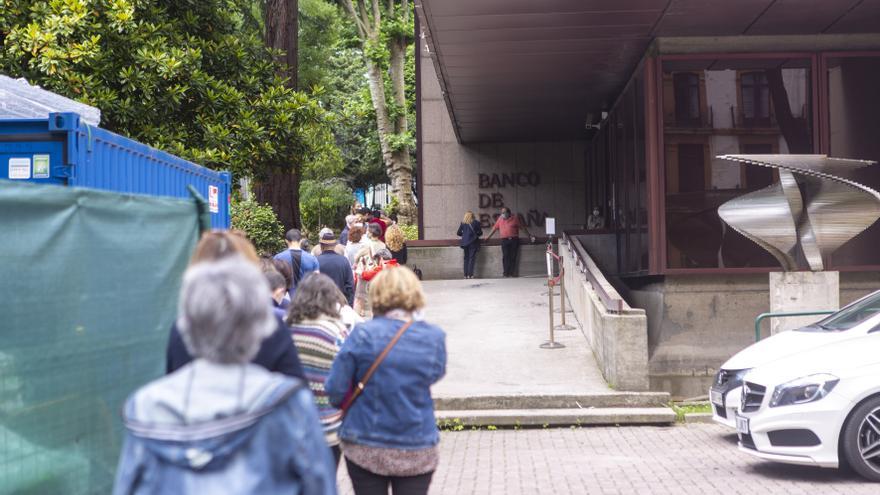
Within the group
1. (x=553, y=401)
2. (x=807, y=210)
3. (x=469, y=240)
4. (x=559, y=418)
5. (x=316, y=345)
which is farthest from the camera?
(x=469, y=240)

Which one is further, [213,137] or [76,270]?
[213,137]

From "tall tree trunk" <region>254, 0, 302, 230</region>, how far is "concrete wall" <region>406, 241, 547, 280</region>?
15.9ft

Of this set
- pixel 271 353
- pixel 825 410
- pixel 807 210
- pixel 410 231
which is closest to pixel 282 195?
pixel 807 210

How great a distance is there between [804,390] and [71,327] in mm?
5665

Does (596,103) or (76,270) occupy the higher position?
(596,103)

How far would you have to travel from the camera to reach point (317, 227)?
53.0 metres

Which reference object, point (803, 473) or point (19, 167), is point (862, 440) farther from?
point (19, 167)

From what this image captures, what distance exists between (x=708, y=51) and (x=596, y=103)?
22.9 feet

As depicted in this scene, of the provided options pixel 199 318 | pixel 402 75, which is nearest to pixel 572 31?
pixel 199 318

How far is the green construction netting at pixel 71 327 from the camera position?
489 centimetres

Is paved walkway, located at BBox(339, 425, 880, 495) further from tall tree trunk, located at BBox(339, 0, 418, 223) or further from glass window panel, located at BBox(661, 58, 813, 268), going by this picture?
tall tree trunk, located at BBox(339, 0, 418, 223)

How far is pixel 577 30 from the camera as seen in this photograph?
1466 centimetres

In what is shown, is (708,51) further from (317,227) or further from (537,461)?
(317,227)

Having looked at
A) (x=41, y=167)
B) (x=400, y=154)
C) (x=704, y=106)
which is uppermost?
(x=400, y=154)
